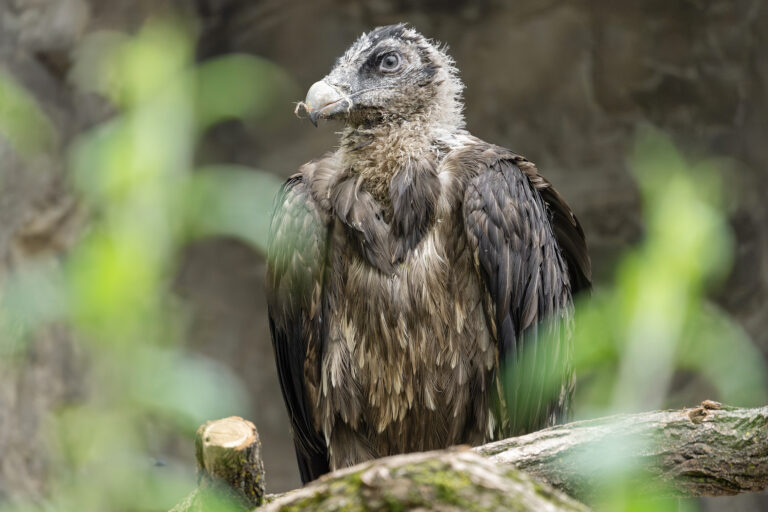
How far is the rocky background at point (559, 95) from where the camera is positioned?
7.05 metres

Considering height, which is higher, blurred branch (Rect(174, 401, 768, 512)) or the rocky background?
the rocky background

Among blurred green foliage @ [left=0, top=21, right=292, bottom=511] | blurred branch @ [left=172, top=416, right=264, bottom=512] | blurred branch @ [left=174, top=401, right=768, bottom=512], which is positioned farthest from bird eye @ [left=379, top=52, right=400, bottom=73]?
blurred green foliage @ [left=0, top=21, right=292, bottom=511]

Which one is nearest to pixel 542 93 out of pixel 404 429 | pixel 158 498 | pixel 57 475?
pixel 404 429

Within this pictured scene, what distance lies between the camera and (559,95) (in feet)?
24.2

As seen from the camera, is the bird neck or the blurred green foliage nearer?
the blurred green foliage

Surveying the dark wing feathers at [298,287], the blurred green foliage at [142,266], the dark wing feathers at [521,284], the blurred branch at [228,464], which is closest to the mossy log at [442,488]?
the blurred green foliage at [142,266]

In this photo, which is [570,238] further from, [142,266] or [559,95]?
[142,266]

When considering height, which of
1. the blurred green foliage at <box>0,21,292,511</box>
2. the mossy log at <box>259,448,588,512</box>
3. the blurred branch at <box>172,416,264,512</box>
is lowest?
the blurred branch at <box>172,416,264,512</box>

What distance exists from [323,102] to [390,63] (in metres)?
0.46

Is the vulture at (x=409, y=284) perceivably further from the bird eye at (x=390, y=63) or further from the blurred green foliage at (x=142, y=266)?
the blurred green foliage at (x=142, y=266)

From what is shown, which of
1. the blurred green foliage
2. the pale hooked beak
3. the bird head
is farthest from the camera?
the bird head

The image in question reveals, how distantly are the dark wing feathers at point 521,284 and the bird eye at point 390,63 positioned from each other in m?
0.65

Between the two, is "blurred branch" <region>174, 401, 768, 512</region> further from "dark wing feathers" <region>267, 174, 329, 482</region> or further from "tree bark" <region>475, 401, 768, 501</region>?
"dark wing feathers" <region>267, 174, 329, 482</region>

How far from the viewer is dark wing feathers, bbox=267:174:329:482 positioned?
4129 millimetres
